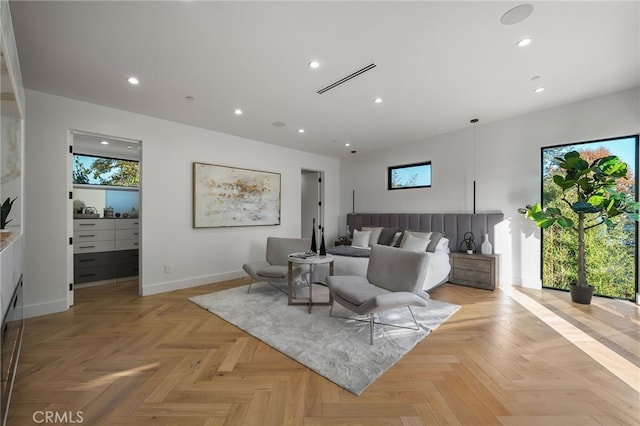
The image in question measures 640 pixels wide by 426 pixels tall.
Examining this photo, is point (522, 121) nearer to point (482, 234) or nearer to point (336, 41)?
point (482, 234)

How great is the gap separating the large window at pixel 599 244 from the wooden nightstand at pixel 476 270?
2.62ft

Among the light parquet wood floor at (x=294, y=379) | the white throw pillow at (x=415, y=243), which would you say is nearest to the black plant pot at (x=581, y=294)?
the light parquet wood floor at (x=294, y=379)

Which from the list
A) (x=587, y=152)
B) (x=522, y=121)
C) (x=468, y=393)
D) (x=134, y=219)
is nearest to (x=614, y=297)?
(x=587, y=152)

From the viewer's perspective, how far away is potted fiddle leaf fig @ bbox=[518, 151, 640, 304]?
326 centimetres

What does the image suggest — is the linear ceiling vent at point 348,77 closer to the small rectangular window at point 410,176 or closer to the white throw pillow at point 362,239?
the white throw pillow at point 362,239

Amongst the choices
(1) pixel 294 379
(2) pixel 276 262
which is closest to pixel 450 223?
(2) pixel 276 262

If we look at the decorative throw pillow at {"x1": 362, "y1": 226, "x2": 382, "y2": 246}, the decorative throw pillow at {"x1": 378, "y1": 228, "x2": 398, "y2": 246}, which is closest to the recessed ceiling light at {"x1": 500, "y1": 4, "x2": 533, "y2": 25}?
the decorative throw pillow at {"x1": 378, "y1": 228, "x2": 398, "y2": 246}

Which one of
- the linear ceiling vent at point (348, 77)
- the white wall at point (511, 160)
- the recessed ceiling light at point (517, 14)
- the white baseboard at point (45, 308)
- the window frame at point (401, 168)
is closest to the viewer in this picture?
the recessed ceiling light at point (517, 14)

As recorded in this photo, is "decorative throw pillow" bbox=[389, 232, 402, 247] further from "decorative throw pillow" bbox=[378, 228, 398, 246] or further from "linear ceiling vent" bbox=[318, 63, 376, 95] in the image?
"linear ceiling vent" bbox=[318, 63, 376, 95]

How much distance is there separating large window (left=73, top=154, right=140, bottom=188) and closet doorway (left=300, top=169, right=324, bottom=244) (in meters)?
3.76

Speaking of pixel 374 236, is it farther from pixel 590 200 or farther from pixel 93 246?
pixel 93 246

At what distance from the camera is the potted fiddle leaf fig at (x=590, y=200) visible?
3.26 m

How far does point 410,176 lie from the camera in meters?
5.79

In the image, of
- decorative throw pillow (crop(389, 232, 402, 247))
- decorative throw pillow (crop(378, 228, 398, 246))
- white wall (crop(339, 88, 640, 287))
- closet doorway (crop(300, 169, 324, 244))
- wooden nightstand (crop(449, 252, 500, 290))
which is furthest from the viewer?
closet doorway (crop(300, 169, 324, 244))
